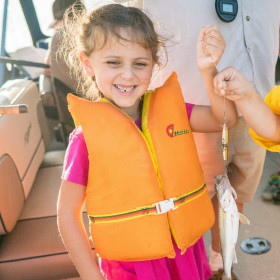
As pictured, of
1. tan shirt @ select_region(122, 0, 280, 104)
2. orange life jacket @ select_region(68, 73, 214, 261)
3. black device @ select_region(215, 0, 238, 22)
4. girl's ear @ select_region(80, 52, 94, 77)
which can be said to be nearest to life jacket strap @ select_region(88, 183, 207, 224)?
orange life jacket @ select_region(68, 73, 214, 261)

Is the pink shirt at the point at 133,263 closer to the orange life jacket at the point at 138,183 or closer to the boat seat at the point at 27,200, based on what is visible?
the orange life jacket at the point at 138,183

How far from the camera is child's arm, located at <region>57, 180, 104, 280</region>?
5.07ft

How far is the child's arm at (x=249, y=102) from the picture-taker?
1472 millimetres

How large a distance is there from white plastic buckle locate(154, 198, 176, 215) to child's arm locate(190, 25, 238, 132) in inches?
13.8

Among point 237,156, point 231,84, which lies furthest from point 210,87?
point 237,156

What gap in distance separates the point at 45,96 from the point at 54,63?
2.18ft

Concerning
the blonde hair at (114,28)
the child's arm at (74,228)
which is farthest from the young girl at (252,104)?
the child's arm at (74,228)

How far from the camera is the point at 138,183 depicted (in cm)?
160

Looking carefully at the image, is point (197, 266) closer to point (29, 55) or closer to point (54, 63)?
point (54, 63)

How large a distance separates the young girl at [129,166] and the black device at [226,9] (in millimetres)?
415

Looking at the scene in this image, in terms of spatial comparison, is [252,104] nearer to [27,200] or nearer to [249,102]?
[249,102]

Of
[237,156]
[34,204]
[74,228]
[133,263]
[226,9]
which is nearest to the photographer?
[74,228]

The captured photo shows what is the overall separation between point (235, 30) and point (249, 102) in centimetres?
62

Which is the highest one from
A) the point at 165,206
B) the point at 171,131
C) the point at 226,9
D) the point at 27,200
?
the point at 226,9
